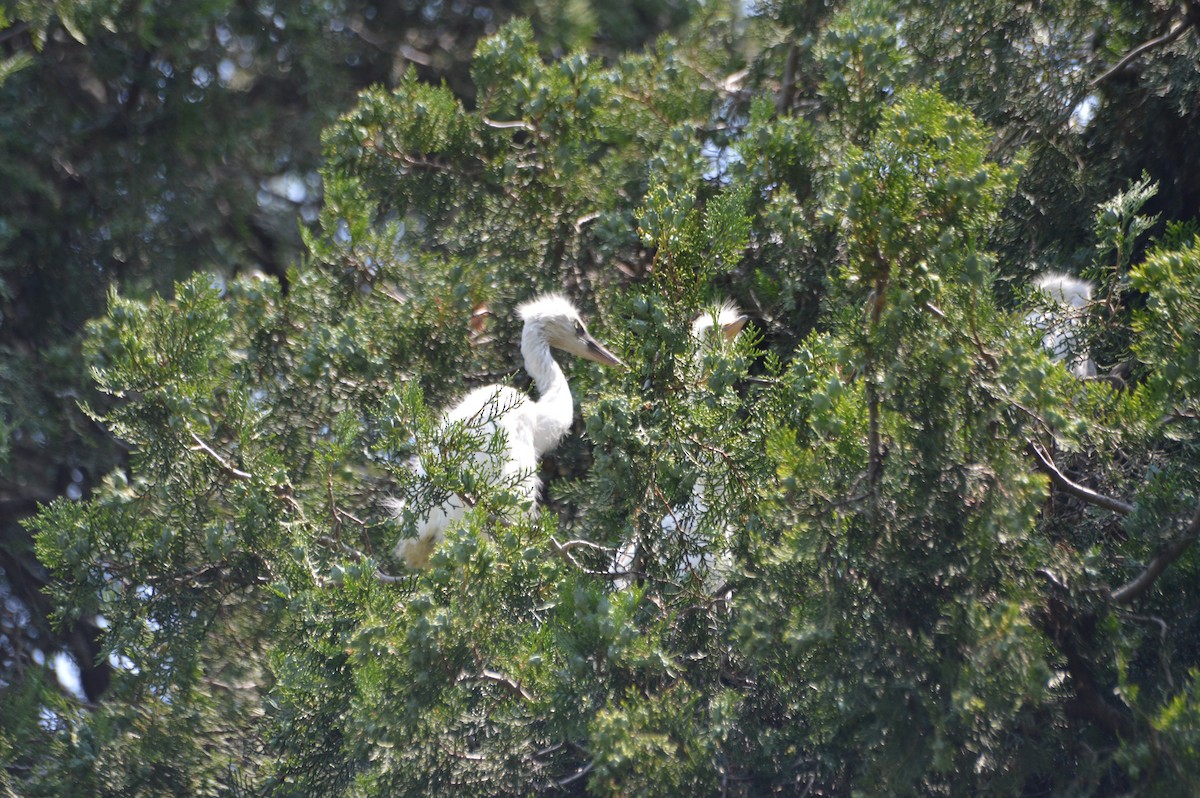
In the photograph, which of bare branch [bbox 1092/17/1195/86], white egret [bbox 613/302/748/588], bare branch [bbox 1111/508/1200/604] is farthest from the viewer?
bare branch [bbox 1092/17/1195/86]

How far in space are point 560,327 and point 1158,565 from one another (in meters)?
2.18

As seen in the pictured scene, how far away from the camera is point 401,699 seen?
101 inches

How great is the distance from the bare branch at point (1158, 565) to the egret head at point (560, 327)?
1915 millimetres

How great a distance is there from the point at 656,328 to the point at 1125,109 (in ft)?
5.81

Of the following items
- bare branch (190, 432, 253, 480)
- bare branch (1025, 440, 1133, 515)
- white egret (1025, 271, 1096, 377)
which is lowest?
bare branch (1025, 440, 1133, 515)

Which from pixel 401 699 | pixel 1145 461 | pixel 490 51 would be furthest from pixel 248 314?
pixel 1145 461

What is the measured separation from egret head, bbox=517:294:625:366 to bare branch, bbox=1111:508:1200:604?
1915 mm

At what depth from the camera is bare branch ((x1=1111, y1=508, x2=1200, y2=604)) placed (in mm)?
2275

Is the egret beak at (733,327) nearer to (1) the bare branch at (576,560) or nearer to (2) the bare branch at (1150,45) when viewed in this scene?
(1) the bare branch at (576,560)

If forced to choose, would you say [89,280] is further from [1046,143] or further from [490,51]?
[1046,143]

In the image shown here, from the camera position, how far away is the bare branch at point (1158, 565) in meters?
2.28

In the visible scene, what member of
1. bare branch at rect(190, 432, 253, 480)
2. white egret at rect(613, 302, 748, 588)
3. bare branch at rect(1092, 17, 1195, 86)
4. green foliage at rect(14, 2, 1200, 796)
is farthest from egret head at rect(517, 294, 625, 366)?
bare branch at rect(1092, 17, 1195, 86)

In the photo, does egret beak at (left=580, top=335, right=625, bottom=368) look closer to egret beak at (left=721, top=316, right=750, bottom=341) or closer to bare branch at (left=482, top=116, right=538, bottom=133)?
egret beak at (left=721, top=316, right=750, bottom=341)

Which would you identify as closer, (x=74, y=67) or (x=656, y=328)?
(x=656, y=328)
